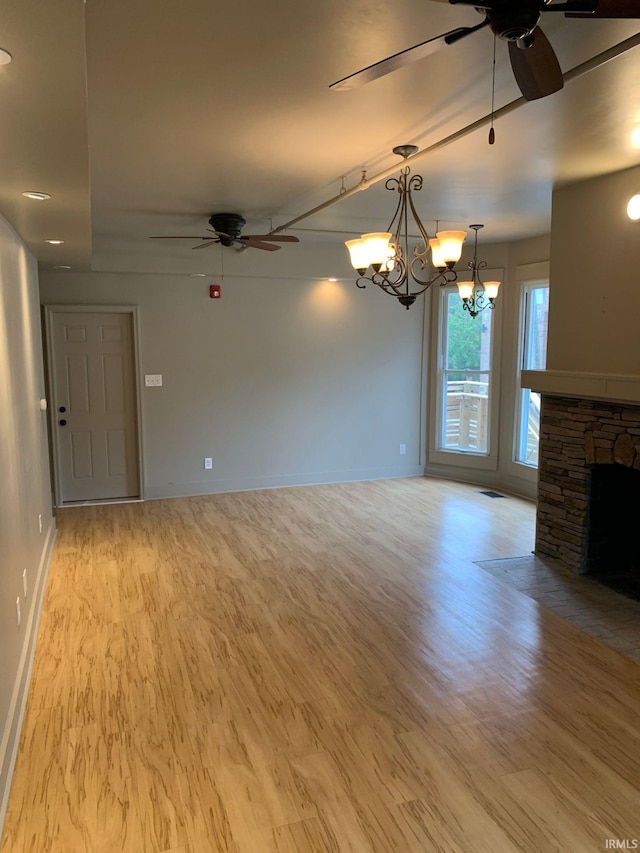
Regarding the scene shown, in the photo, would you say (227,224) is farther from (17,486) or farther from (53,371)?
(17,486)

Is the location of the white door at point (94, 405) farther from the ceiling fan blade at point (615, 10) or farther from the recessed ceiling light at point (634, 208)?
the ceiling fan blade at point (615, 10)

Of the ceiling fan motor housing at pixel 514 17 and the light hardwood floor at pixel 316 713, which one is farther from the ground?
the ceiling fan motor housing at pixel 514 17

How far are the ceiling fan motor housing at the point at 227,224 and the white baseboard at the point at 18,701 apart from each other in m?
2.86

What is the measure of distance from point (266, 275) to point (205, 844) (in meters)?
5.70

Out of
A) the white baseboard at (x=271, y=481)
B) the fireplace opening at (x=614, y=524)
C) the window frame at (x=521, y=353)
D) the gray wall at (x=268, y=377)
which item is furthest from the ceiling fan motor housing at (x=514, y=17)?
the white baseboard at (x=271, y=481)

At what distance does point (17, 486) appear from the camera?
3260 millimetres

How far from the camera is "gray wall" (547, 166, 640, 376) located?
13.1 feet

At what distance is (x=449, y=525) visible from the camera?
575 centimetres

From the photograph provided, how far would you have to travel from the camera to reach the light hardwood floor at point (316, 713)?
7.14 ft

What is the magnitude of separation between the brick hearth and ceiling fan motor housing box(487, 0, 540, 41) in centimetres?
305

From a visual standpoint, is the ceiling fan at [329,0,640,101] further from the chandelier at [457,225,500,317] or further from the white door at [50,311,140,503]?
the white door at [50,311,140,503]

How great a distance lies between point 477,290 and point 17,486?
5.50 metres

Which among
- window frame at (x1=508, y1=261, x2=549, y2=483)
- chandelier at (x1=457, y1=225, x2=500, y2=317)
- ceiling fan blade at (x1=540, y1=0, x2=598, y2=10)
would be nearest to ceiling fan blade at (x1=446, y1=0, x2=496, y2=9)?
ceiling fan blade at (x1=540, y1=0, x2=598, y2=10)

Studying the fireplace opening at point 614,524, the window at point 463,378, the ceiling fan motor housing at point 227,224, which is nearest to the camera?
the fireplace opening at point 614,524
